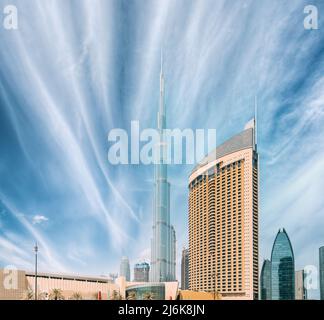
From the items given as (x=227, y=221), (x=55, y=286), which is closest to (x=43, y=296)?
(x=55, y=286)

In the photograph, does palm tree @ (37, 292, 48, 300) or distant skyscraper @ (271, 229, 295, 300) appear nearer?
palm tree @ (37, 292, 48, 300)

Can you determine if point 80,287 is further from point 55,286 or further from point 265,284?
point 265,284

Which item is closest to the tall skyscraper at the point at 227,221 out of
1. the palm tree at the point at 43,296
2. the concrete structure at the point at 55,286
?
the concrete structure at the point at 55,286

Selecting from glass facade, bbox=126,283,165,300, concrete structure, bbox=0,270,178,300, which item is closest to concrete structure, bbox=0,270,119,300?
concrete structure, bbox=0,270,178,300

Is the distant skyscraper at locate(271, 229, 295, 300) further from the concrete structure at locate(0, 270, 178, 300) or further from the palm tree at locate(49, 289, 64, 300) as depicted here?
the palm tree at locate(49, 289, 64, 300)

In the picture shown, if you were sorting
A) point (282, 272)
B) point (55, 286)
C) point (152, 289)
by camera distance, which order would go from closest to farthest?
point (55, 286)
point (152, 289)
point (282, 272)

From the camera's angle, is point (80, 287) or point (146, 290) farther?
point (146, 290)
